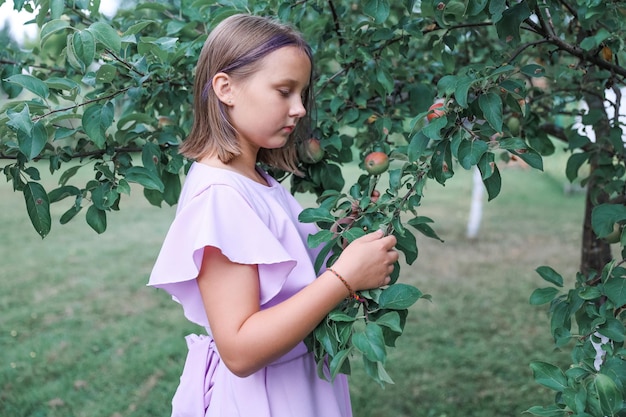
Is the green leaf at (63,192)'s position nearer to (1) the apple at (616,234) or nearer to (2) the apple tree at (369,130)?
(2) the apple tree at (369,130)

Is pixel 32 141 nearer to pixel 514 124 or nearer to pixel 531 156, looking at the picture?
pixel 531 156

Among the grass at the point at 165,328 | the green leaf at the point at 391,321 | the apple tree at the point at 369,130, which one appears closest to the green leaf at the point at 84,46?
the apple tree at the point at 369,130

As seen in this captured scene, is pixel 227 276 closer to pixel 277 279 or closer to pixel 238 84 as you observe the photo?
pixel 277 279

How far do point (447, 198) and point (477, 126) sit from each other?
321 inches

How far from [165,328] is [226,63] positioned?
3.16 m

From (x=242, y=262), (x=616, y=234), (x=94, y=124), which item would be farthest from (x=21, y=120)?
(x=616, y=234)

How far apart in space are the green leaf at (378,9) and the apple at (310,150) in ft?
1.05

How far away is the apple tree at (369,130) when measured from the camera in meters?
1.12

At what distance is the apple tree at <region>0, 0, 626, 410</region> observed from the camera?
1.12m

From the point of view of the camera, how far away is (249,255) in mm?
1068

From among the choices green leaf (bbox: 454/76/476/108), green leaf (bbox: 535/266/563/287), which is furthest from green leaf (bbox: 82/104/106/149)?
green leaf (bbox: 535/266/563/287)

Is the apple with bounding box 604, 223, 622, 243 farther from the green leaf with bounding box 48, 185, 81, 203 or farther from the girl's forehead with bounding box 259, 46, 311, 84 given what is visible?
the green leaf with bounding box 48, 185, 81, 203

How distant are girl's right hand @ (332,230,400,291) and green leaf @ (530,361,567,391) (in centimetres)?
34

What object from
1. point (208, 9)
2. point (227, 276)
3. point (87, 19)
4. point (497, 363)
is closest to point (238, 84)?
point (227, 276)
